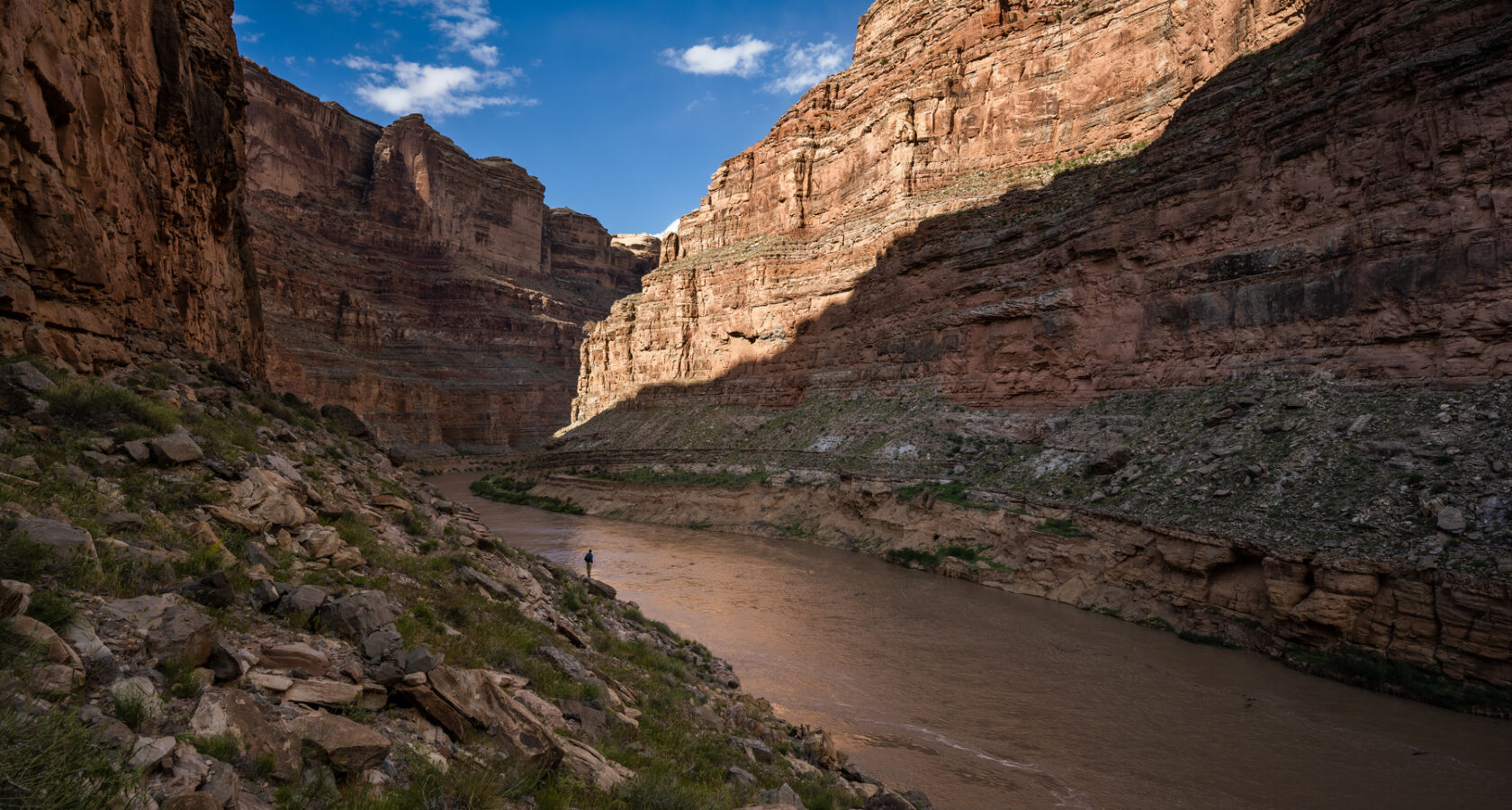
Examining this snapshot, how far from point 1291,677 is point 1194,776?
19.7 ft

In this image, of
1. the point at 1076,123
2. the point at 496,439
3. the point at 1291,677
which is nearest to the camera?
the point at 1291,677

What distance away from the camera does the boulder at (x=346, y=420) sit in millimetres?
16453

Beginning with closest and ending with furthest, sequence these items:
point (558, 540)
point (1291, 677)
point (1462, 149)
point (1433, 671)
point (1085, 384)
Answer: point (1433, 671)
point (1291, 677)
point (1462, 149)
point (1085, 384)
point (558, 540)

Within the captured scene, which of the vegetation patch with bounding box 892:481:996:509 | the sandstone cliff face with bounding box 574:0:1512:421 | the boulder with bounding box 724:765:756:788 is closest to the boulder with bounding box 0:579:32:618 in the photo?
the boulder with bounding box 724:765:756:788

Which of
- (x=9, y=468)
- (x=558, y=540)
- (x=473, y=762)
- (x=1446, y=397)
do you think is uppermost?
(x=1446, y=397)

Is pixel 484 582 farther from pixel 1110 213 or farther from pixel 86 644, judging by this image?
pixel 1110 213

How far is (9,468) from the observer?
5.14m

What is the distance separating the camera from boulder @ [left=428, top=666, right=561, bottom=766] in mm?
4773

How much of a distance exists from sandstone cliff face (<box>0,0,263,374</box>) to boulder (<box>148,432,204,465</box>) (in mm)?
2090

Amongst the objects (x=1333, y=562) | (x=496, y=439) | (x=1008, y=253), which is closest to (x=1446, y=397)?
(x=1333, y=562)

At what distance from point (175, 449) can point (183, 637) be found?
407cm

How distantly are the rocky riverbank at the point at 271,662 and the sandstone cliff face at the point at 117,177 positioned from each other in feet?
3.53

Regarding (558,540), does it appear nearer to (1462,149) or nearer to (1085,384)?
(1085,384)

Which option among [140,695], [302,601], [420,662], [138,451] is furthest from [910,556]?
[140,695]
